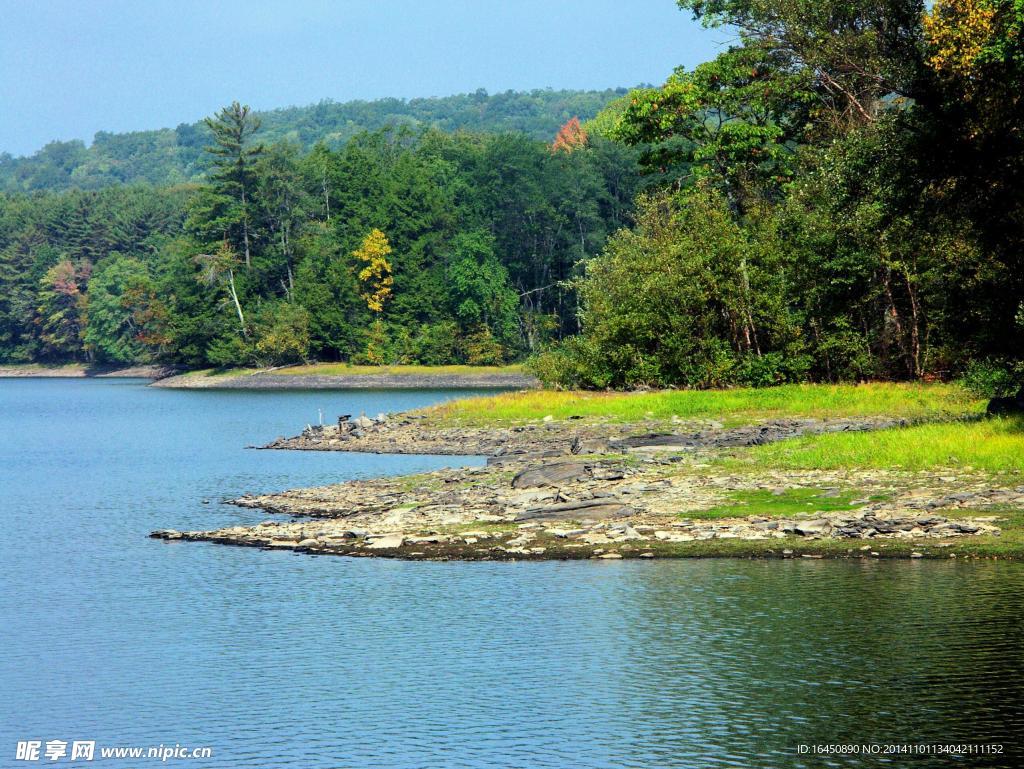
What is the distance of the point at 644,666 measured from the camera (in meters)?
21.7

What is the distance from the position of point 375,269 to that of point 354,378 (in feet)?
45.7

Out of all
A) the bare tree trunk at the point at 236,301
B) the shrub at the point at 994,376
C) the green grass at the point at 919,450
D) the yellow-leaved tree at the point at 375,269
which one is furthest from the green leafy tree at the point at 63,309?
the green grass at the point at 919,450

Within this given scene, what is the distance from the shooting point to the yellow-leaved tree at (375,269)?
140 meters

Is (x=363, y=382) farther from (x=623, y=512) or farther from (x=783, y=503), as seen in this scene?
(x=783, y=503)

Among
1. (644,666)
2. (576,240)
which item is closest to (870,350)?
(644,666)

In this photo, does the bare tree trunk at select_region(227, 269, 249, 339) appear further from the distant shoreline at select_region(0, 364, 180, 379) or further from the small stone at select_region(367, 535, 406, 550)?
the small stone at select_region(367, 535, 406, 550)

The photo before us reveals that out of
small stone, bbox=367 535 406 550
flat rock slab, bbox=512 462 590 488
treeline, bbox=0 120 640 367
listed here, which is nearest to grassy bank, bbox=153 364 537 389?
treeline, bbox=0 120 640 367

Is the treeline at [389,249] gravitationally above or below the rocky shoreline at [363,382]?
above

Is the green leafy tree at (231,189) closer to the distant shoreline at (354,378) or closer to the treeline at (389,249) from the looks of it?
the treeline at (389,249)

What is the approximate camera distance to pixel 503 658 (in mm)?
22453

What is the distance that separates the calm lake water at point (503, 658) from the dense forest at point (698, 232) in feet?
52.1

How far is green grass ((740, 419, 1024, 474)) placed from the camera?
33875 mm

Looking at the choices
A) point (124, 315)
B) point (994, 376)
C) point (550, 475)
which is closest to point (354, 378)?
point (124, 315)

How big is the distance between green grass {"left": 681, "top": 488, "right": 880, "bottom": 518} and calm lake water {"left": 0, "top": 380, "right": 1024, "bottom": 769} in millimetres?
3890
